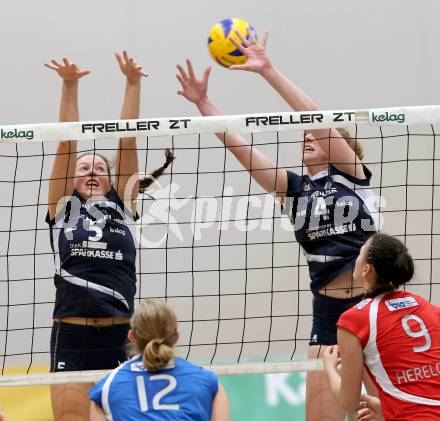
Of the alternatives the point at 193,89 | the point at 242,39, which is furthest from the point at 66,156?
the point at 242,39

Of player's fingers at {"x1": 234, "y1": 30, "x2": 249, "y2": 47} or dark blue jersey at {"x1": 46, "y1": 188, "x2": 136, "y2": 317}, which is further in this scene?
player's fingers at {"x1": 234, "y1": 30, "x2": 249, "y2": 47}

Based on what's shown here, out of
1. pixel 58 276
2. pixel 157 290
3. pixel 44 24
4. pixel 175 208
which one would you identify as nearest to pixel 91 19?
pixel 44 24

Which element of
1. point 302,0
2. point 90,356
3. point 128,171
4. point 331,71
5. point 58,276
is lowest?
point 90,356

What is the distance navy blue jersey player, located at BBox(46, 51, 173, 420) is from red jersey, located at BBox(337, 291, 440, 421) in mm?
1605

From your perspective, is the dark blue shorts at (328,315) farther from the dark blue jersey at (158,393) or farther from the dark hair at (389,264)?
the dark blue jersey at (158,393)

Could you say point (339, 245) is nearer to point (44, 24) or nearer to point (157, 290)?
point (157, 290)

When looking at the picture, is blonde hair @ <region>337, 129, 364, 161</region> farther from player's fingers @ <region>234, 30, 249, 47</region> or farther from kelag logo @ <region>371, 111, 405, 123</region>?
player's fingers @ <region>234, 30, 249, 47</region>

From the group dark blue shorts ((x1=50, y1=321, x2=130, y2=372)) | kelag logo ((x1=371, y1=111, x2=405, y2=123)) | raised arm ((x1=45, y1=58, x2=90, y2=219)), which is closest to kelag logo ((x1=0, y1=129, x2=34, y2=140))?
raised arm ((x1=45, y1=58, x2=90, y2=219))

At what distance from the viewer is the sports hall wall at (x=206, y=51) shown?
7.10 metres

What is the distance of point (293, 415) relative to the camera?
20.5ft

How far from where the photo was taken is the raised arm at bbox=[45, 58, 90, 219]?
4.64 m

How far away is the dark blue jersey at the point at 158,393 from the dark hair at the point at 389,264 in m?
0.77

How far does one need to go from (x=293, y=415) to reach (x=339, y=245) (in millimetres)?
2254

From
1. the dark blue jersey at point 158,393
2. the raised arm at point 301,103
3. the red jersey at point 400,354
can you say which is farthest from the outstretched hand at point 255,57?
the dark blue jersey at point 158,393
